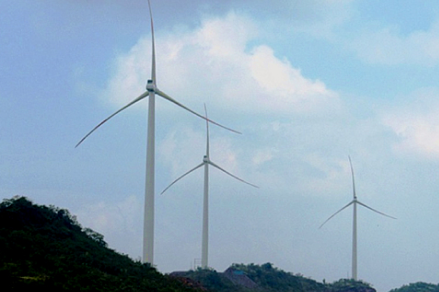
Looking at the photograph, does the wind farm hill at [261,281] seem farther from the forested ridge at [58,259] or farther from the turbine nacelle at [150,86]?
the turbine nacelle at [150,86]

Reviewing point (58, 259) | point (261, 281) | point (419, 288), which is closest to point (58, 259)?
point (58, 259)

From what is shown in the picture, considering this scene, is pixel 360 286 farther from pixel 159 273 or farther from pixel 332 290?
pixel 159 273

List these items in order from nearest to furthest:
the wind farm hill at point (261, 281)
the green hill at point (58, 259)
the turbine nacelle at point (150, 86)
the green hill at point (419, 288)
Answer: the green hill at point (58, 259), the turbine nacelle at point (150, 86), the wind farm hill at point (261, 281), the green hill at point (419, 288)

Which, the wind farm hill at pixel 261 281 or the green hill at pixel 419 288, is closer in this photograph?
the wind farm hill at pixel 261 281

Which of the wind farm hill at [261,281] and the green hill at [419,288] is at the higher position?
the green hill at [419,288]


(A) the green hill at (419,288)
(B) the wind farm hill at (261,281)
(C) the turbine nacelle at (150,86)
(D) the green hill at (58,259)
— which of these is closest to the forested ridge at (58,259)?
(D) the green hill at (58,259)

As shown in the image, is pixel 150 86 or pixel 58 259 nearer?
pixel 58 259

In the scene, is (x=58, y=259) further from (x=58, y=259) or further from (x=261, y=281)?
(x=261, y=281)

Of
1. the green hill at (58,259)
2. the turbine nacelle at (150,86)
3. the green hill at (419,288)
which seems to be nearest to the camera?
the green hill at (58,259)

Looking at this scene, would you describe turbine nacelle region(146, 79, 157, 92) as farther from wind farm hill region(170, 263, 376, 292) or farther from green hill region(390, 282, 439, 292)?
green hill region(390, 282, 439, 292)

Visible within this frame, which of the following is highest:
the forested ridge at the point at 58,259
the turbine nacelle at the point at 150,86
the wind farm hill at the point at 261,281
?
the turbine nacelle at the point at 150,86

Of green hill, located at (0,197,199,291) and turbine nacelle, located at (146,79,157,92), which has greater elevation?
turbine nacelle, located at (146,79,157,92)

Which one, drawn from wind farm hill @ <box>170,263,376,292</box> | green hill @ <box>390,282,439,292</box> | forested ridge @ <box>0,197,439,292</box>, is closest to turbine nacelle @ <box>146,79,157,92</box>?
forested ridge @ <box>0,197,439,292</box>

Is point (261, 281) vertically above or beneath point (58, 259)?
above
